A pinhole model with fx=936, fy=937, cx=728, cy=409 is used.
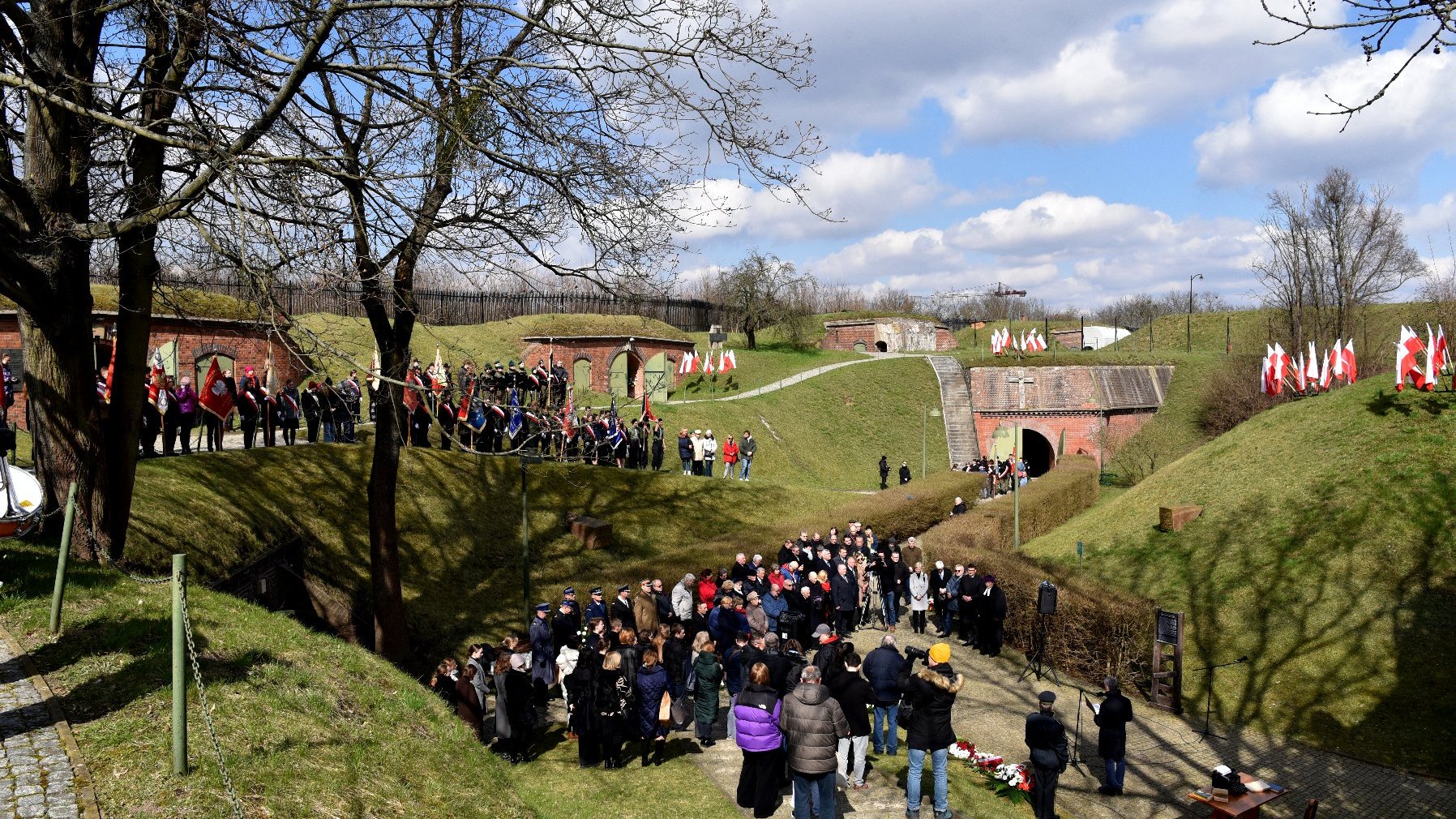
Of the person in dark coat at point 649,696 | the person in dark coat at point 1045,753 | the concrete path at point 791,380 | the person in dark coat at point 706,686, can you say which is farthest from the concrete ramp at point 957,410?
the person in dark coat at point 649,696

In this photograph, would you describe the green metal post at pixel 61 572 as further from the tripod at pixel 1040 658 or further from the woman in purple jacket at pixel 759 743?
the tripod at pixel 1040 658

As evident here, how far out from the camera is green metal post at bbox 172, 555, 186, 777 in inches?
223

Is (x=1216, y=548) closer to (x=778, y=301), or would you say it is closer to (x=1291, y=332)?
(x=1291, y=332)

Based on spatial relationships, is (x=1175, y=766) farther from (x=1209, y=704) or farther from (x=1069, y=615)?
(x=1069, y=615)

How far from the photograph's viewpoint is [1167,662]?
1547cm

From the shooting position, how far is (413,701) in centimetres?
948

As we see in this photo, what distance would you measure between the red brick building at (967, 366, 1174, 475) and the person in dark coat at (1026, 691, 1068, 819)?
37298 mm

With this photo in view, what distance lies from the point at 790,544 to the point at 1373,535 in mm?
12167

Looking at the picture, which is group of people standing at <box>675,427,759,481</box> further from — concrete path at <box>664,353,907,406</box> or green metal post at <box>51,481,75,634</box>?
green metal post at <box>51,481,75,634</box>

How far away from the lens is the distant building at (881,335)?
217 ft

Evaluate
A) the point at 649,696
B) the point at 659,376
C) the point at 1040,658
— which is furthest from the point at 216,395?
the point at 659,376

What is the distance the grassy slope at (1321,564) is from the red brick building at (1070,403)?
19.4m

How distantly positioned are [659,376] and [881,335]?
29025mm

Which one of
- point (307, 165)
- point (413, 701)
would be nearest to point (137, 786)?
point (413, 701)
